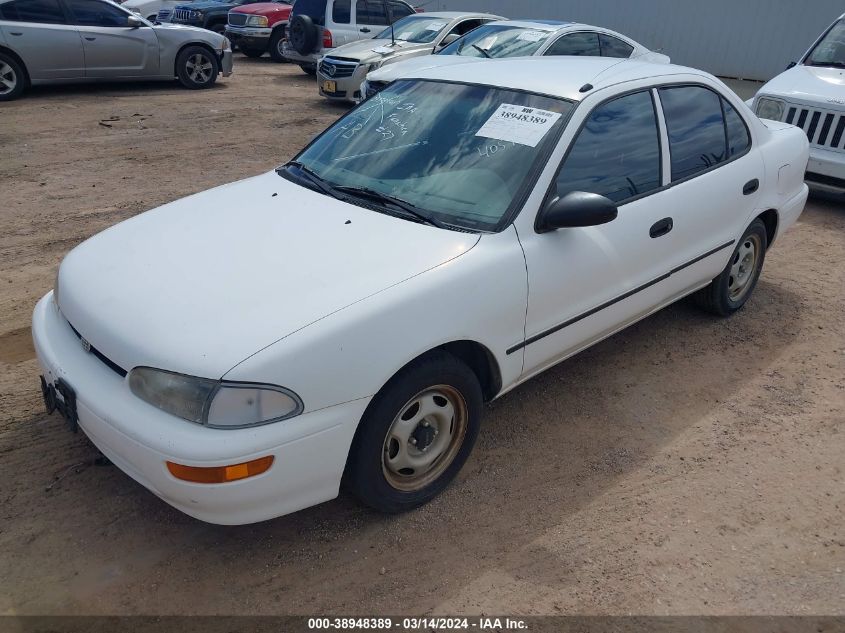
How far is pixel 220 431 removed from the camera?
2.42 m

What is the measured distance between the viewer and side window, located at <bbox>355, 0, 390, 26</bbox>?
13.7 meters

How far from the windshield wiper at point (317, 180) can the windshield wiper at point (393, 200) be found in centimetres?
4

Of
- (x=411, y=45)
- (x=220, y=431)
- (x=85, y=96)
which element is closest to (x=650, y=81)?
(x=220, y=431)

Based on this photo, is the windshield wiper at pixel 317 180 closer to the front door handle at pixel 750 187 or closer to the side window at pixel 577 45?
the front door handle at pixel 750 187

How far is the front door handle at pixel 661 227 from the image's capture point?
3.73 meters

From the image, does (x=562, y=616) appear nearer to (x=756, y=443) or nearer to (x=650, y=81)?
(x=756, y=443)

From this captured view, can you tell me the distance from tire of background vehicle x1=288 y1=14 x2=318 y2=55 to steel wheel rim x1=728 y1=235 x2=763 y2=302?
427 inches

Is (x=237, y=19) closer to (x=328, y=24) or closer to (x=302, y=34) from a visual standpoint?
(x=302, y=34)

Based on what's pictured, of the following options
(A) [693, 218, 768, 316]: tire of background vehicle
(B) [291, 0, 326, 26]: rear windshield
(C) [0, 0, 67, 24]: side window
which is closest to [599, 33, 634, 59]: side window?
(A) [693, 218, 768, 316]: tire of background vehicle

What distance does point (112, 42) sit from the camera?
11117 millimetres

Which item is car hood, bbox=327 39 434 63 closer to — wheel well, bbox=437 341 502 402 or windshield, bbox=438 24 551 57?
windshield, bbox=438 24 551 57

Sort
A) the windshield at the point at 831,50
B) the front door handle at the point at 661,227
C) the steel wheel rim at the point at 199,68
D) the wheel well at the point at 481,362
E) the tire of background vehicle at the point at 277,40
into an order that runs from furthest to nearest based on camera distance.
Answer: the tire of background vehicle at the point at 277,40 < the steel wheel rim at the point at 199,68 < the windshield at the point at 831,50 < the front door handle at the point at 661,227 < the wheel well at the point at 481,362

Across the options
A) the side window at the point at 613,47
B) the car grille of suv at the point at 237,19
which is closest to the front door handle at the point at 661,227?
the side window at the point at 613,47

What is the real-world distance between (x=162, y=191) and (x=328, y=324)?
16.6 feet
